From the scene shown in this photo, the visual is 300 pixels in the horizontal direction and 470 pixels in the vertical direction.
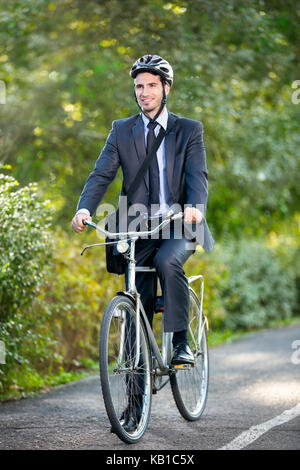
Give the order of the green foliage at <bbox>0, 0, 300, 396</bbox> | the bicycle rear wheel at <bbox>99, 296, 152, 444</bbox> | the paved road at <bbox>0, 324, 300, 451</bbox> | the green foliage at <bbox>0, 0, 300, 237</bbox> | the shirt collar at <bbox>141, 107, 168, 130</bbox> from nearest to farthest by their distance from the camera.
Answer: the bicycle rear wheel at <bbox>99, 296, 152, 444</bbox>
the paved road at <bbox>0, 324, 300, 451</bbox>
the shirt collar at <bbox>141, 107, 168, 130</bbox>
the green foliage at <bbox>0, 0, 300, 396</bbox>
the green foliage at <bbox>0, 0, 300, 237</bbox>

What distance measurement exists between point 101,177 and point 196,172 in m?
0.61

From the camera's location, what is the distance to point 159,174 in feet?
Result: 16.5

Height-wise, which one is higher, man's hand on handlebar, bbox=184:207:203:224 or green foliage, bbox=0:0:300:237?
green foliage, bbox=0:0:300:237

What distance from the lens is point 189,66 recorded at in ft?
34.8

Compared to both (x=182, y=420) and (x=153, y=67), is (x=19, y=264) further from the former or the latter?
(x=153, y=67)

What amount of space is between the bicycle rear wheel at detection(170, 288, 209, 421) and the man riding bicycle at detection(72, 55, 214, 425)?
32cm

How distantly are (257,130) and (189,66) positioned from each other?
14.4 ft

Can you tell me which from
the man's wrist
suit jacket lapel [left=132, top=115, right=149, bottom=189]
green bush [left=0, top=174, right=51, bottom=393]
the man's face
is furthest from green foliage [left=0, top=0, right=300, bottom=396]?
the man's face

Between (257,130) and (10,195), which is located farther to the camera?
(257,130)

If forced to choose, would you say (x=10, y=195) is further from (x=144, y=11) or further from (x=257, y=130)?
(x=257, y=130)

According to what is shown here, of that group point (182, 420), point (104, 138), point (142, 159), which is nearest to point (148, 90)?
point (142, 159)

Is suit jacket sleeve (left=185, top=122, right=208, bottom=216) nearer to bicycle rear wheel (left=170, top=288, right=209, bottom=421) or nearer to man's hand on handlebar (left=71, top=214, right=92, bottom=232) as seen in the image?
man's hand on handlebar (left=71, top=214, right=92, bottom=232)

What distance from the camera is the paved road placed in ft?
15.0

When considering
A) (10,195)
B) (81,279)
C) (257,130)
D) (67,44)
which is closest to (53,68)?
(67,44)
